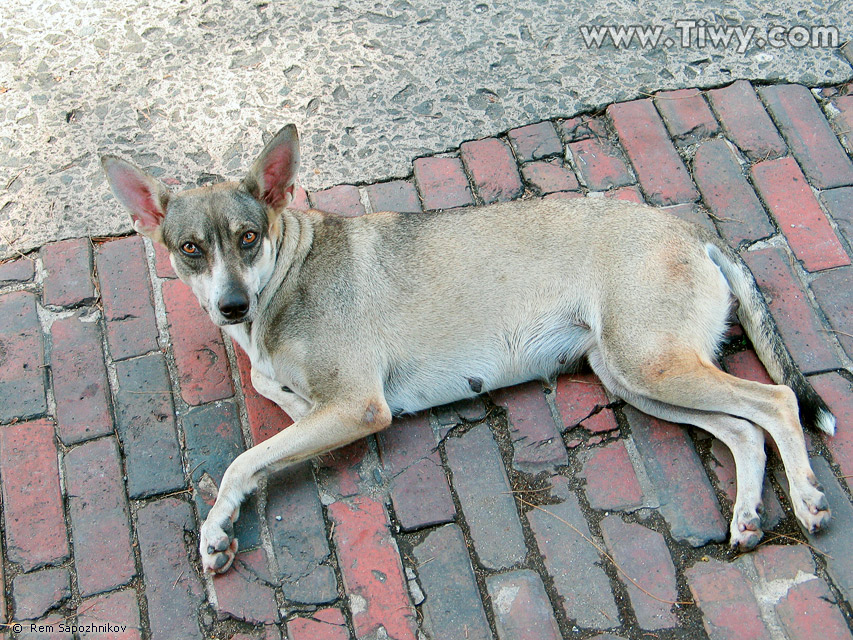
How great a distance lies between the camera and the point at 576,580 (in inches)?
130

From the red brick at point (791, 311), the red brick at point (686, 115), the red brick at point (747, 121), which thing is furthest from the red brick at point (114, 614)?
the red brick at point (747, 121)

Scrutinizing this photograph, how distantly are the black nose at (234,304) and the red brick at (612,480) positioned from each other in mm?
1695

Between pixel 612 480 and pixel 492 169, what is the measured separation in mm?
2021

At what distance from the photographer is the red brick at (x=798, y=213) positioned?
4.23 meters

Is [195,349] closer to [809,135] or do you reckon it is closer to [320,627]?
[320,627]

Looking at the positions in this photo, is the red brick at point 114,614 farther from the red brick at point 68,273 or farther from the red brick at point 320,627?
the red brick at point 68,273

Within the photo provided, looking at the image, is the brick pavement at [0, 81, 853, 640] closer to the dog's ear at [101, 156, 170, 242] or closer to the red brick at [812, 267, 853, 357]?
the red brick at [812, 267, 853, 357]

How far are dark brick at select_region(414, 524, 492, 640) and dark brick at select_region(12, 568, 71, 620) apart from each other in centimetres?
150

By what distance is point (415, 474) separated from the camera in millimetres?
3646

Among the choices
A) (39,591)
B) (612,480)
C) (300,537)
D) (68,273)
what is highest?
(68,273)

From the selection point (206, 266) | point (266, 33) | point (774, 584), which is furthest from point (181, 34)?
point (774, 584)

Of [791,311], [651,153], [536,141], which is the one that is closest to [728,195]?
[651,153]

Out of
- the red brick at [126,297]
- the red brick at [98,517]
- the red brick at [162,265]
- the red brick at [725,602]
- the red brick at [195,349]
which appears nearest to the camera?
the red brick at [725,602]

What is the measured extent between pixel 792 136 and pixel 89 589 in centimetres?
445
